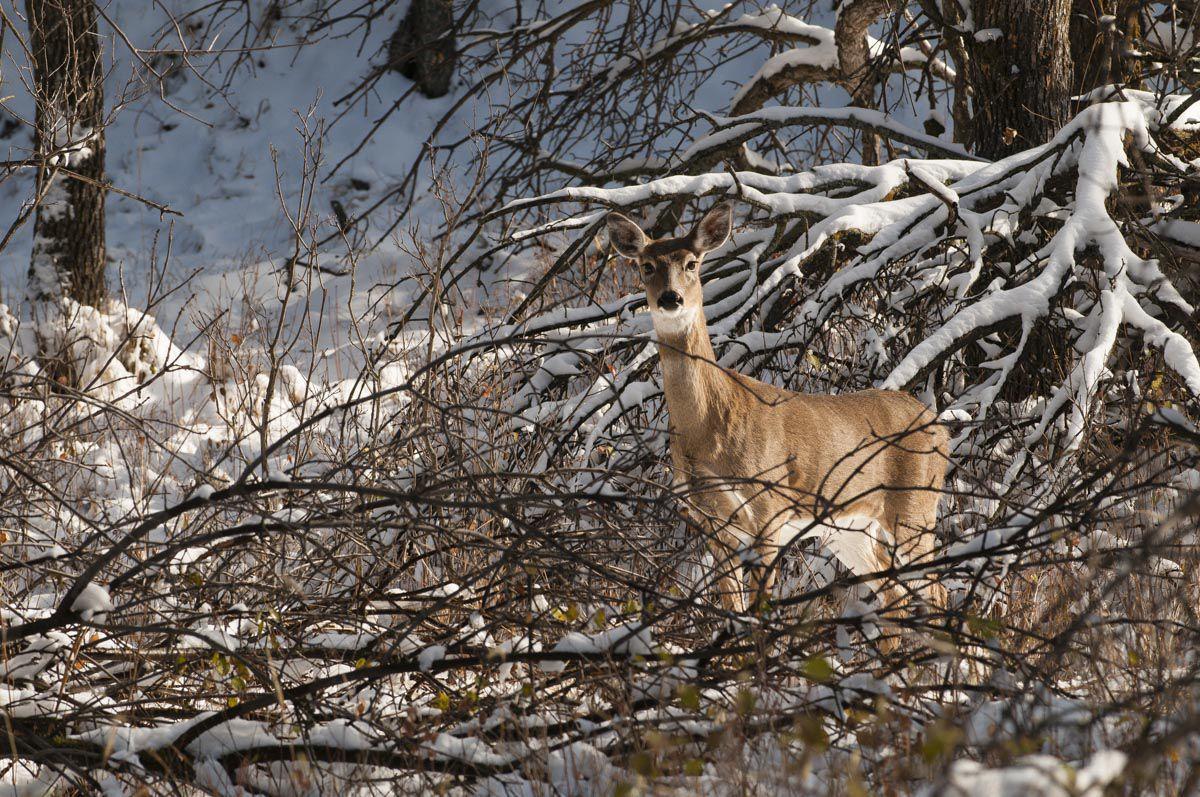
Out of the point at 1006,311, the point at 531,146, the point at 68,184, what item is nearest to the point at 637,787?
the point at 1006,311

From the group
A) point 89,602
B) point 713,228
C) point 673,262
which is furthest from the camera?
point 713,228

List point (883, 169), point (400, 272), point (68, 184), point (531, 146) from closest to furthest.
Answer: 1. point (883, 169)
2. point (531, 146)
3. point (68, 184)
4. point (400, 272)

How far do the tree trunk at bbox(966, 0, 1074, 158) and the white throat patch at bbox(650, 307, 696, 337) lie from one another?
10.0 ft

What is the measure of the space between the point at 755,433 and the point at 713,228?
100cm

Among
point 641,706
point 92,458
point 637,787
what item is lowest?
point 637,787

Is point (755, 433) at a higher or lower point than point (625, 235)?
lower

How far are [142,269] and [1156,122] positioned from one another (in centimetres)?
1136

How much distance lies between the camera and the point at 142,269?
13664mm

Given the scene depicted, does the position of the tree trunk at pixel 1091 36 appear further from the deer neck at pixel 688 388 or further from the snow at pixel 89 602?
the snow at pixel 89 602

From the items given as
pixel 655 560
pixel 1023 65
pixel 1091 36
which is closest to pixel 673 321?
pixel 655 560

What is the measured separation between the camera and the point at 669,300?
461 centimetres

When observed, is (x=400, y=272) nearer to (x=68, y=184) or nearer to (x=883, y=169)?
(x=68, y=184)

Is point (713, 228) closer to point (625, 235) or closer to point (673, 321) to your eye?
point (625, 235)

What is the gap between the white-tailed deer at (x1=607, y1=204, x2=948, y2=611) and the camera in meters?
4.54
